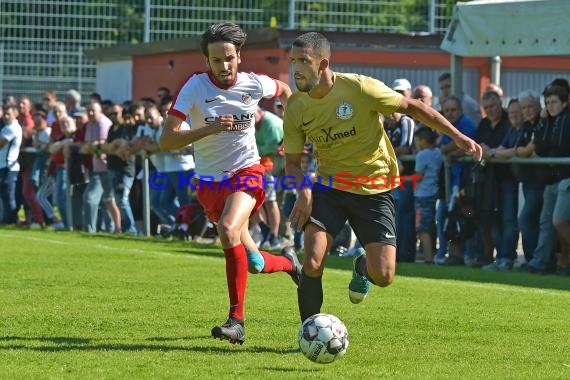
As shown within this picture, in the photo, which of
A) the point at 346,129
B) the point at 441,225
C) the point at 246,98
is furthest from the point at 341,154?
the point at 441,225

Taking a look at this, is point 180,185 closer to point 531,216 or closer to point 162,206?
point 162,206

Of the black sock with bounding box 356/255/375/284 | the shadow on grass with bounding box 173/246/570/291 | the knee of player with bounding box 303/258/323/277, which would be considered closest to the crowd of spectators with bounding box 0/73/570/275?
the shadow on grass with bounding box 173/246/570/291

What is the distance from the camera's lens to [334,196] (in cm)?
895

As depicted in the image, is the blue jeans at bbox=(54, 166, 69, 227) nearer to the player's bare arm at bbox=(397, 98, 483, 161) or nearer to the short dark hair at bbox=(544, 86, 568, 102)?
the short dark hair at bbox=(544, 86, 568, 102)

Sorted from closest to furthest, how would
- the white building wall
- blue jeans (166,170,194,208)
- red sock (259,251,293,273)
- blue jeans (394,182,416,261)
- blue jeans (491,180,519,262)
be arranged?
red sock (259,251,293,273) → blue jeans (491,180,519,262) → blue jeans (394,182,416,261) → blue jeans (166,170,194,208) → the white building wall

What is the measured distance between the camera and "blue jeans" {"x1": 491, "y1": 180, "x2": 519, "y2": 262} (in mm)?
15805

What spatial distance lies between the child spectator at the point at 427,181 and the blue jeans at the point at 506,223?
1.03 metres

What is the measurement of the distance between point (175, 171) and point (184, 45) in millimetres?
9538

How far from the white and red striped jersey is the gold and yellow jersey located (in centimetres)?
93

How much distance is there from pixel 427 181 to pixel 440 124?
8.24 metres

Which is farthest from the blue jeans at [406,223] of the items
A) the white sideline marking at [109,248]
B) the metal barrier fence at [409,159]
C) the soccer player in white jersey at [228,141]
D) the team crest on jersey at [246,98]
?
the team crest on jersey at [246,98]

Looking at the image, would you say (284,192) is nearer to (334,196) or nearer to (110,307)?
(110,307)

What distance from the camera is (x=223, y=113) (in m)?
9.66

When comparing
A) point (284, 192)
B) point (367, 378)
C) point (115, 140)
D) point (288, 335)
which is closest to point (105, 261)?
point (284, 192)
